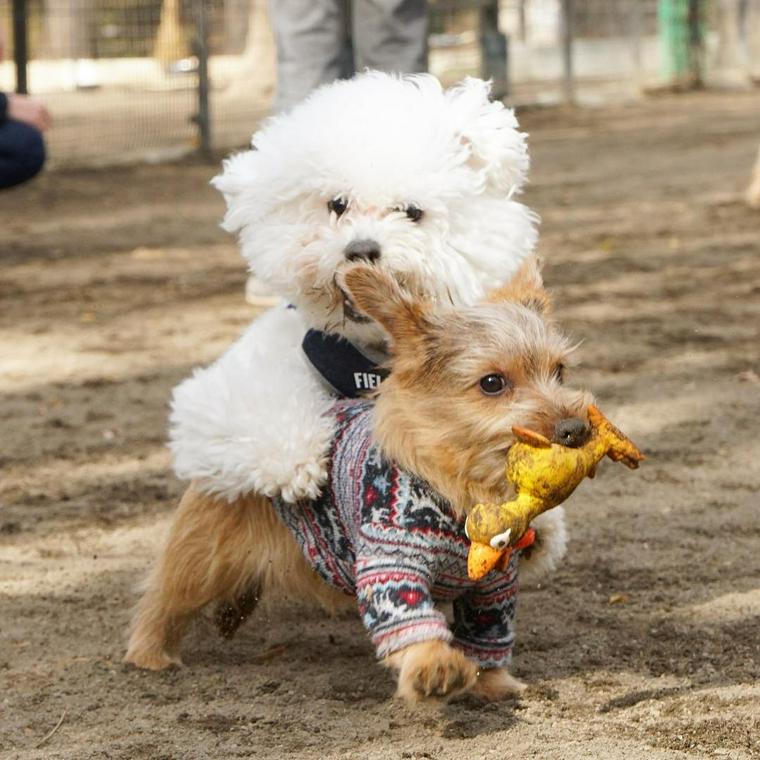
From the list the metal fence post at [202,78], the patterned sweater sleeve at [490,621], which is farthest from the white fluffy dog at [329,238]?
the metal fence post at [202,78]

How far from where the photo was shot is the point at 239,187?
3453 millimetres

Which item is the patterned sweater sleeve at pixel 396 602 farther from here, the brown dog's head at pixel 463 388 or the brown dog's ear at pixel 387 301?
the brown dog's ear at pixel 387 301

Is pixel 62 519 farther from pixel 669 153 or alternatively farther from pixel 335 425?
pixel 669 153

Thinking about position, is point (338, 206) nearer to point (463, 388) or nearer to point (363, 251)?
point (363, 251)

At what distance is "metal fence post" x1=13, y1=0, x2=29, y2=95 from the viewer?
11.8 metres

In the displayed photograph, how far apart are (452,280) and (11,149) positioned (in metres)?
1.23

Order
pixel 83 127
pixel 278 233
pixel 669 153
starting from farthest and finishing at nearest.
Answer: pixel 83 127 < pixel 669 153 < pixel 278 233

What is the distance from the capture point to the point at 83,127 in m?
14.4

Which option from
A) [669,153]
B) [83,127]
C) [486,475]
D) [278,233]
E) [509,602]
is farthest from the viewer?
[83,127]

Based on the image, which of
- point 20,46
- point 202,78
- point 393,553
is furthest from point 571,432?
point 202,78

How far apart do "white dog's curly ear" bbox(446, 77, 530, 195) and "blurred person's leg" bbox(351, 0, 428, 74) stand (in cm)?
159

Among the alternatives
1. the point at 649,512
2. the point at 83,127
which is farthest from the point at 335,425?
the point at 83,127

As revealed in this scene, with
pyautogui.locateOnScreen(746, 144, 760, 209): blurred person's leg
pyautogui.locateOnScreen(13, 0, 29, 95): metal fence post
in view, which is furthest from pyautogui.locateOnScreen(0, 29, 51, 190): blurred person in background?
pyautogui.locateOnScreen(13, 0, 29, 95): metal fence post

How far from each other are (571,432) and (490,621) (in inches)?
24.3
